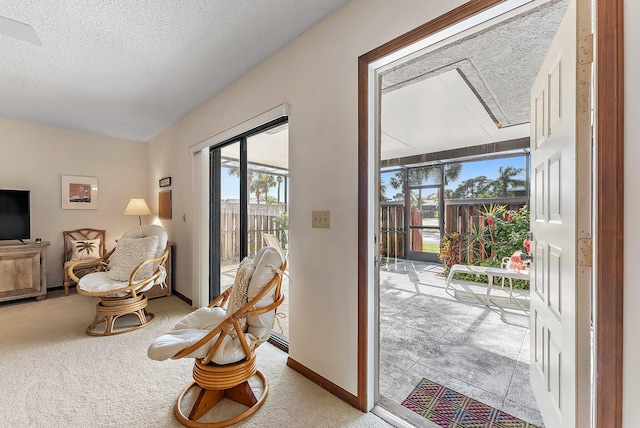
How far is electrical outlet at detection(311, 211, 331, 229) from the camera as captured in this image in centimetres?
180

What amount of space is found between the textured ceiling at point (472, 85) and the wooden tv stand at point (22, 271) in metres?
4.64

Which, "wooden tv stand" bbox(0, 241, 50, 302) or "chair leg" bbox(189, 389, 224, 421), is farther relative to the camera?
"wooden tv stand" bbox(0, 241, 50, 302)

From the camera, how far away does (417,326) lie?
276cm

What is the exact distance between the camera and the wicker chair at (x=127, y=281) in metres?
2.59

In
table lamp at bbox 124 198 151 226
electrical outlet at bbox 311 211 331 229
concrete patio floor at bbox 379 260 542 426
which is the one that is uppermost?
table lamp at bbox 124 198 151 226

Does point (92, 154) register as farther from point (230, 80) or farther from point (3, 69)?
point (230, 80)

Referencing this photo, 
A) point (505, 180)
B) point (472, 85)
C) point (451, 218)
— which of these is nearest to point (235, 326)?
point (472, 85)

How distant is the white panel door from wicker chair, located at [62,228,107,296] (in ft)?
15.9

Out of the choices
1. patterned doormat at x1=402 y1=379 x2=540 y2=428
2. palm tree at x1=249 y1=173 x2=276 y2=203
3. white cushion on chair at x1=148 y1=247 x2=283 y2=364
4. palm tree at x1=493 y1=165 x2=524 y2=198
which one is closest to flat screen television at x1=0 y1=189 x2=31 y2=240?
palm tree at x1=249 y1=173 x2=276 y2=203

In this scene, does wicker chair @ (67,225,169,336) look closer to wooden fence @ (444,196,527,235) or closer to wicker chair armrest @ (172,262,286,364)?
wicker chair armrest @ (172,262,286,364)

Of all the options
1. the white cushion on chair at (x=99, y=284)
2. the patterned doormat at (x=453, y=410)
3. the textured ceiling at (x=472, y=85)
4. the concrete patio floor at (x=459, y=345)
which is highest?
the textured ceiling at (x=472, y=85)

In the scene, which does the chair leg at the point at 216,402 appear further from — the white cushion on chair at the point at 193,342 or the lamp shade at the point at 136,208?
the lamp shade at the point at 136,208

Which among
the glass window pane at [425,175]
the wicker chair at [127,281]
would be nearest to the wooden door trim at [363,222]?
the wicker chair at [127,281]

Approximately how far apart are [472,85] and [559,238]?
183 centimetres
